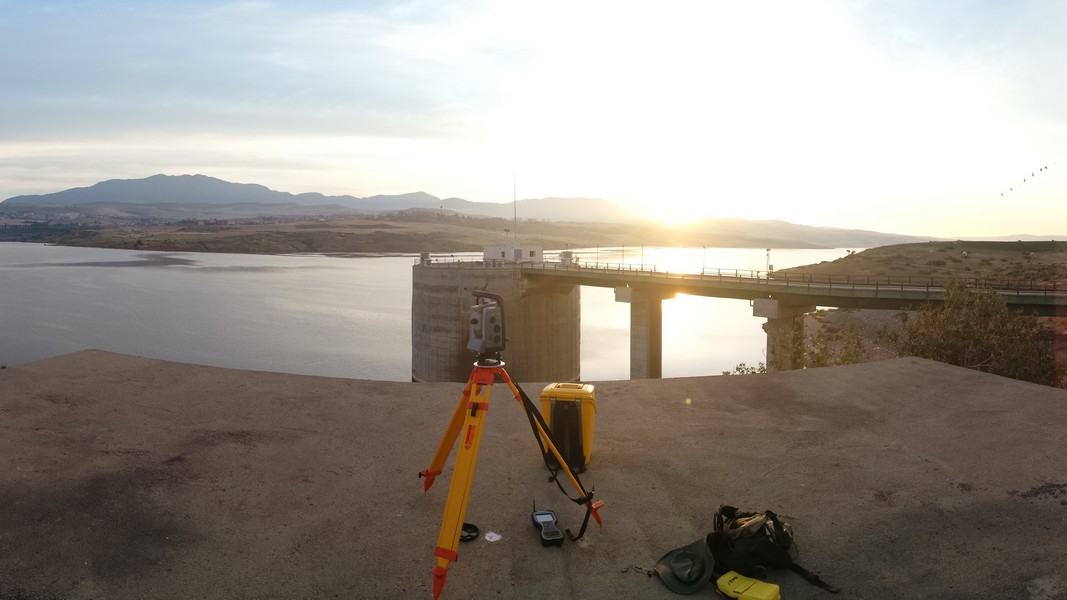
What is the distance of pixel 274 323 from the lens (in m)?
88.2

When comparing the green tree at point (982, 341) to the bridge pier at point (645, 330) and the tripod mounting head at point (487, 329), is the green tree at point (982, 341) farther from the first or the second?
the bridge pier at point (645, 330)

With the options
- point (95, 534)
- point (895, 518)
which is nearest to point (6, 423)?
point (95, 534)

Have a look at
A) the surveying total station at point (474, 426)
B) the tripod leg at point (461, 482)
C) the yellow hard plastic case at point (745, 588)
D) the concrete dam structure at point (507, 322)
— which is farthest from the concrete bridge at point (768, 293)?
the tripod leg at point (461, 482)

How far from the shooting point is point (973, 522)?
340 inches

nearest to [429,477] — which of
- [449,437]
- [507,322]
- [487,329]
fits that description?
[449,437]

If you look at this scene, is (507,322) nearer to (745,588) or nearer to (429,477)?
(429,477)

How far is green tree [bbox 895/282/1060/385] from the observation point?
24953 millimetres

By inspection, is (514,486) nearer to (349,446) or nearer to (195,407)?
(349,446)

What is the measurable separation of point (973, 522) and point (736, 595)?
12.7ft

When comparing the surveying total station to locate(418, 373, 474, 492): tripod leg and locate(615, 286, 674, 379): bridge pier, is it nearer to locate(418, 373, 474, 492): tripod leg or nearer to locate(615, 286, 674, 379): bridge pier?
locate(418, 373, 474, 492): tripod leg

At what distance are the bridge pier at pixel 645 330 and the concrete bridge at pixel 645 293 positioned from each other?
77 millimetres

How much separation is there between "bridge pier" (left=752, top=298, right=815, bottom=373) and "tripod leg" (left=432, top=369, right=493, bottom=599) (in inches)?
1455

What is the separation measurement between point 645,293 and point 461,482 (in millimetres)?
46902

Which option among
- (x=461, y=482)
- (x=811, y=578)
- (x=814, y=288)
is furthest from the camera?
(x=814, y=288)
